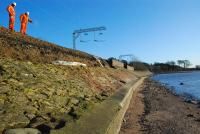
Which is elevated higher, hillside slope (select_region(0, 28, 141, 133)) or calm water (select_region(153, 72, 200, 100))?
hillside slope (select_region(0, 28, 141, 133))

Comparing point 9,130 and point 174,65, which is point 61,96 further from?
point 174,65

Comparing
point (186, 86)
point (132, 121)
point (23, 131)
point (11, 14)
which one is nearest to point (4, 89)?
point (23, 131)

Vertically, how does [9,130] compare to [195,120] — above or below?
above

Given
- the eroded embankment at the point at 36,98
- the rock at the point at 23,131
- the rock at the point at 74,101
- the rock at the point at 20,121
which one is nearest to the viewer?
the rock at the point at 23,131

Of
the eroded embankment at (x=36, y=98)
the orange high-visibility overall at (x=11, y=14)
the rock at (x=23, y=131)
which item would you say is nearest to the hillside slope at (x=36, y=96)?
the eroded embankment at (x=36, y=98)

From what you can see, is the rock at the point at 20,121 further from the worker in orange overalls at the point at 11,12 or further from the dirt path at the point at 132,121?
the worker in orange overalls at the point at 11,12

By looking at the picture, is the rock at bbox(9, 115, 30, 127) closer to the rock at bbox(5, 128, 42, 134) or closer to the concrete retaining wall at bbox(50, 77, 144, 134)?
the rock at bbox(5, 128, 42, 134)

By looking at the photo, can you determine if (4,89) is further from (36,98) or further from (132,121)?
(132,121)

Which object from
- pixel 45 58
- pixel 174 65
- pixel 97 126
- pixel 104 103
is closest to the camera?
pixel 97 126

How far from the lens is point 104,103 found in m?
9.31

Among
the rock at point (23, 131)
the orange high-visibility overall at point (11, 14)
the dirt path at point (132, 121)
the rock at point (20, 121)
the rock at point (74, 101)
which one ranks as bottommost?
the dirt path at point (132, 121)

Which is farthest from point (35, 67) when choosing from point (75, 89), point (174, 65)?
point (174, 65)

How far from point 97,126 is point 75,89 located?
367 cm

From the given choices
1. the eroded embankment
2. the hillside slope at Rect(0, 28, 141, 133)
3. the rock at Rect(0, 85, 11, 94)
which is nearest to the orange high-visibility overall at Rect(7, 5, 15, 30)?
the hillside slope at Rect(0, 28, 141, 133)
